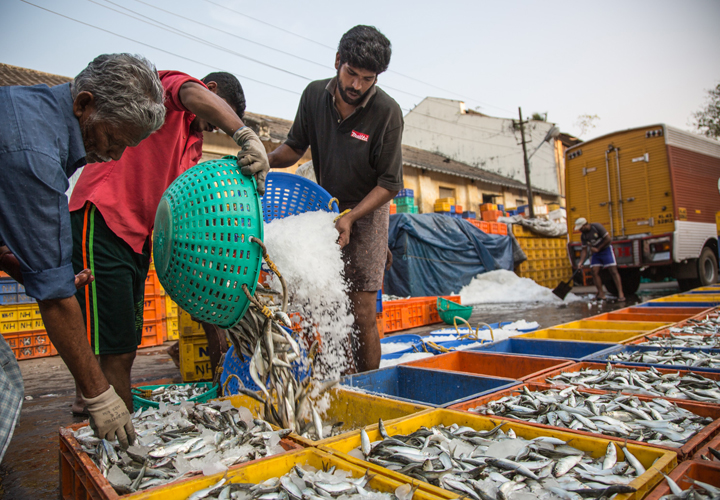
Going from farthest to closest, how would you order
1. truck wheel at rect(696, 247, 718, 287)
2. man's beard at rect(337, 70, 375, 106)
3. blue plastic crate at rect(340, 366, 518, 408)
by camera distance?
truck wheel at rect(696, 247, 718, 287) < man's beard at rect(337, 70, 375, 106) < blue plastic crate at rect(340, 366, 518, 408)

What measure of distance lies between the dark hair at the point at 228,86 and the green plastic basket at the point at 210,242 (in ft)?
4.42

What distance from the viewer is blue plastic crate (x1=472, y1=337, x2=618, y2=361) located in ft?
11.3

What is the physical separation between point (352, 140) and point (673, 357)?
245cm

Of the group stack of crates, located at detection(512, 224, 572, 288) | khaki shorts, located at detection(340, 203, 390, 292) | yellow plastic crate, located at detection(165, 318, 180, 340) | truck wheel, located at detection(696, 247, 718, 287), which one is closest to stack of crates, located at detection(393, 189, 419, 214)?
stack of crates, located at detection(512, 224, 572, 288)

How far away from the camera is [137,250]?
2322 mm

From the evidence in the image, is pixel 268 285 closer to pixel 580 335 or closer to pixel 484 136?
pixel 580 335

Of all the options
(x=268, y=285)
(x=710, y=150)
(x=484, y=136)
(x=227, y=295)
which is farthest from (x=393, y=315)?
(x=484, y=136)

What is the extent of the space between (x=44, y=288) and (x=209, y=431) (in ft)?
2.94

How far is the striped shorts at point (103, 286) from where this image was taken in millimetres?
2166

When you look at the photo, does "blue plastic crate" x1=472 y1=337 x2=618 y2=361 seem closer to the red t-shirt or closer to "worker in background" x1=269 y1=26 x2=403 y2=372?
"worker in background" x1=269 y1=26 x2=403 y2=372

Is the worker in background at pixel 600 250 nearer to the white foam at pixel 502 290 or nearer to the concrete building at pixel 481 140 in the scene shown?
the white foam at pixel 502 290

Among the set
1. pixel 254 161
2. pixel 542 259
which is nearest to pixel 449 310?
pixel 254 161

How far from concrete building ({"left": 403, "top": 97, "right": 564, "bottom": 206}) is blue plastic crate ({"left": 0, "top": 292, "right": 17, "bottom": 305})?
83.2ft

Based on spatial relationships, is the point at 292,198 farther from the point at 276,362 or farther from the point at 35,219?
the point at 35,219
